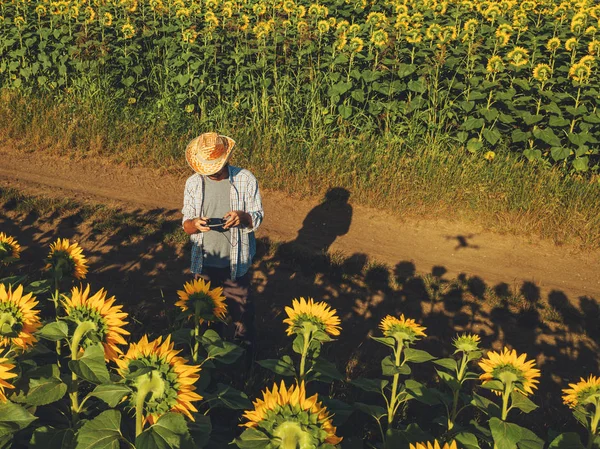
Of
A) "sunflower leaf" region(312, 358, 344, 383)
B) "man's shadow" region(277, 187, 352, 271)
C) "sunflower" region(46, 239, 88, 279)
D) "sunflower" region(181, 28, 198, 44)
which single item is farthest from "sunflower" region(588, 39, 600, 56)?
"sunflower" region(46, 239, 88, 279)

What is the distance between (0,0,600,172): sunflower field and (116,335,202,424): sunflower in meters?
6.53

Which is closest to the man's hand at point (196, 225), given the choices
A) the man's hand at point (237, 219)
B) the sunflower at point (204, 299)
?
the man's hand at point (237, 219)

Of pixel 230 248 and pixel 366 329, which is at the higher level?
pixel 230 248

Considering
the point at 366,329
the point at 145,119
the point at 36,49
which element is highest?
the point at 36,49

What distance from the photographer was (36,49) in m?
9.82

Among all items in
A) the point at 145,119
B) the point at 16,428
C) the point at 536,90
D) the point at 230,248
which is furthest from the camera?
the point at 145,119

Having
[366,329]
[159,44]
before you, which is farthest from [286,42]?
[366,329]

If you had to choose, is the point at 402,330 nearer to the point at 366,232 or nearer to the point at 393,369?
the point at 393,369

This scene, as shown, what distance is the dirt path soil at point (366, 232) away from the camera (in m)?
6.30

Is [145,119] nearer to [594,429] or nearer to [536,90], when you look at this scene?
[536,90]

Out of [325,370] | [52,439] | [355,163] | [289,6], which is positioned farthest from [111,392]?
[289,6]

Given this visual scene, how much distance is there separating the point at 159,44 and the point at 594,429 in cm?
864

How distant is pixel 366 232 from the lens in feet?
22.7

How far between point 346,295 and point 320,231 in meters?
1.46
